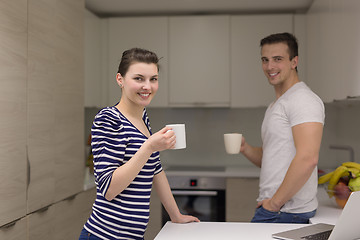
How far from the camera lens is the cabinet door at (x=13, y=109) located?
6.39 feet

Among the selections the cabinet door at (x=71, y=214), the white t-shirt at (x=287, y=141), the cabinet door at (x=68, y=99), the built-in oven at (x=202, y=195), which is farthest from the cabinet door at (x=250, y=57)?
the white t-shirt at (x=287, y=141)

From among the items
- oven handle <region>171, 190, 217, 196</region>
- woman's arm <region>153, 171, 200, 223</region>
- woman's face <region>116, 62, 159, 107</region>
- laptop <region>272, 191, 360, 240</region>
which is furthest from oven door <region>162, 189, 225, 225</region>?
woman's face <region>116, 62, 159, 107</region>

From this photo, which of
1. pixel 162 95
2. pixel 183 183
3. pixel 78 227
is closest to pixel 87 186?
pixel 78 227

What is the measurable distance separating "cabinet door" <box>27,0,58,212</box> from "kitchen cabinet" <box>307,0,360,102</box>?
1644mm

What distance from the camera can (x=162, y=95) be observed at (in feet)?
12.4

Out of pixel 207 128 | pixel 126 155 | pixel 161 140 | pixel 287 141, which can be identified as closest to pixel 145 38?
pixel 207 128

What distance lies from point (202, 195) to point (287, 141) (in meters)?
1.64

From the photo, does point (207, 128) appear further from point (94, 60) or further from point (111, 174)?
point (111, 174)

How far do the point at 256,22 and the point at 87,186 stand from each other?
2005 mm

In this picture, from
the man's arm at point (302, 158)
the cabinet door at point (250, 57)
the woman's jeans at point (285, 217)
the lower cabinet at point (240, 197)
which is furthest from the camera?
the cabinet door at point (250, 57)

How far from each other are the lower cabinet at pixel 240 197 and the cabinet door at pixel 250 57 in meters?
0.69

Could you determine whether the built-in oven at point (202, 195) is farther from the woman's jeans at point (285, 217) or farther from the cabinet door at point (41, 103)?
the woman's jeans at point (285, 217)

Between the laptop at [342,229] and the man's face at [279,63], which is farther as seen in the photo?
the man's face at [279,63]

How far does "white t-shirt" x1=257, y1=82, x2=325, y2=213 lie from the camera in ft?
6.31
